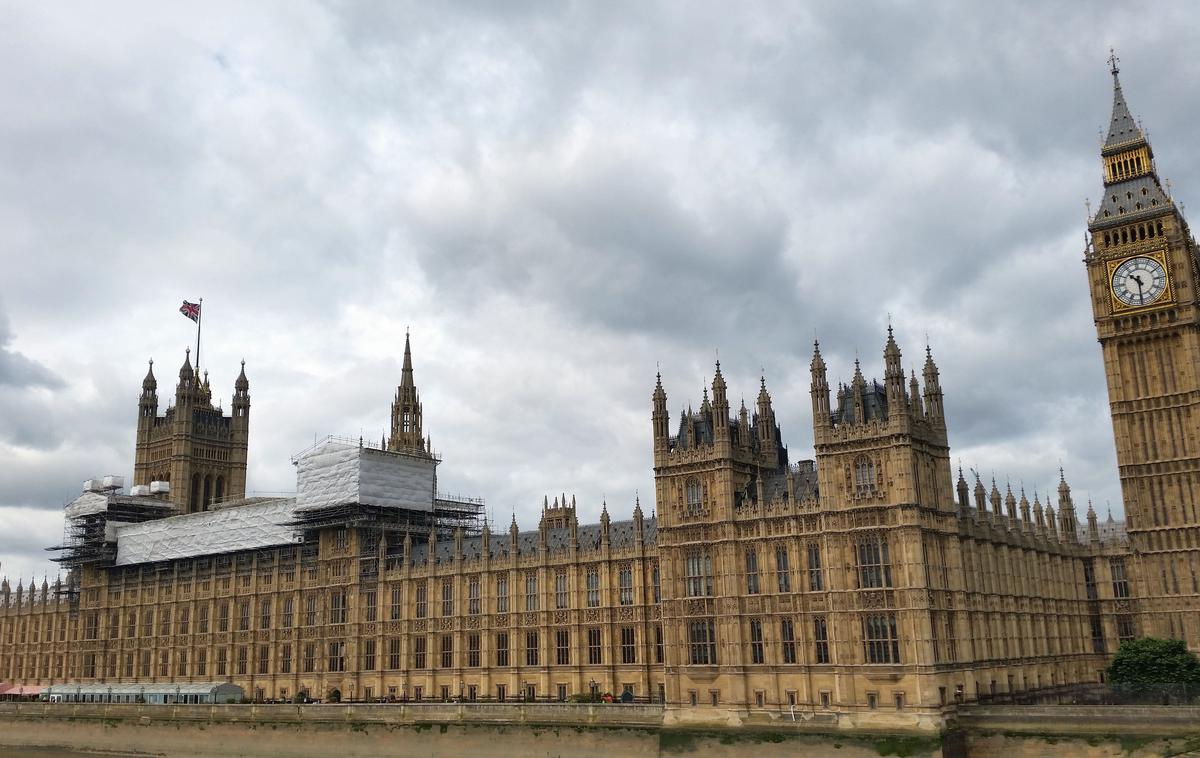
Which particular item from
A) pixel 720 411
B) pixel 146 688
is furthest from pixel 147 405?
pixel 720 411

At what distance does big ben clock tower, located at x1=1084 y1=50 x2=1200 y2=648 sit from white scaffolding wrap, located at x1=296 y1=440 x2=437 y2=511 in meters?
75.5

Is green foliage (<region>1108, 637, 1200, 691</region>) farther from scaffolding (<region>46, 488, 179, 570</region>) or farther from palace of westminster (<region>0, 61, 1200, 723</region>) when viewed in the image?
scaffolding (<region>46, 488, 179, 570</region>)

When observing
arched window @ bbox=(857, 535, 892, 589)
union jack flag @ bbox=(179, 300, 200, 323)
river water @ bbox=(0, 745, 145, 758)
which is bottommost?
river water @ bbox=(0, 745, 145, 758)

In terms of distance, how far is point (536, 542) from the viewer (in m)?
110

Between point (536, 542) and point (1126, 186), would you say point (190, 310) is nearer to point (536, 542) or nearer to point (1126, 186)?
point (536, 542)

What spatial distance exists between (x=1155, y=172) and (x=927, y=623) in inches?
2689

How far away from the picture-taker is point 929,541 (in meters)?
77.6

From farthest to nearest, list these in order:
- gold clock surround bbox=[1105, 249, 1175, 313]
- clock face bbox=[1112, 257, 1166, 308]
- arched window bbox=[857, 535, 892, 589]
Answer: clock face bbox=[1112, 257, 1166, 308] → gold clock surround bbox=[1105, 249, 1175, 313] → arched window bbox=[857, 535, 892, 589]

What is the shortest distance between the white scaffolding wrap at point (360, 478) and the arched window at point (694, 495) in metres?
45.6

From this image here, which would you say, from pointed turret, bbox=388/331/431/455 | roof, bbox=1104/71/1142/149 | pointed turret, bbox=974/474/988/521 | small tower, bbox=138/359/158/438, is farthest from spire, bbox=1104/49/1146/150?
small tower, bbox=138/359/158/438

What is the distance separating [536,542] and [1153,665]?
184 ft

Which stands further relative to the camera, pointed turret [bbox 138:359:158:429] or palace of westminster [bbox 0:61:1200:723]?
pointed turret [bbox 138:359:158:429]

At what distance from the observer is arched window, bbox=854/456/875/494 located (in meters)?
78.2

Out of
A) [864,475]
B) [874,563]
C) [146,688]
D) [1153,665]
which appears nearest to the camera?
[874,563]
